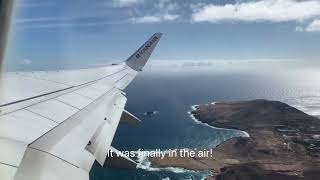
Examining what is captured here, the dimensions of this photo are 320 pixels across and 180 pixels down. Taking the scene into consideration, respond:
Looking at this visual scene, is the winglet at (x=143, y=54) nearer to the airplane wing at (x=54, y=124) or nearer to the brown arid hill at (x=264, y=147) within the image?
the airplane wing at (x=54, y=124)

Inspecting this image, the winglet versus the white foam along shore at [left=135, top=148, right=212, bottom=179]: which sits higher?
the winglet

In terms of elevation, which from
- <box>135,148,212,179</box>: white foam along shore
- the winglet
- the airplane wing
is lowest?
<box>135,148,212,179</box>: white foam along shore

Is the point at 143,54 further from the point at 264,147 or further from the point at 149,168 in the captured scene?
the point at 264,147

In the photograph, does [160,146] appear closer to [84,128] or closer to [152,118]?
[152,118]

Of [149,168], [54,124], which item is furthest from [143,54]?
[149,168]

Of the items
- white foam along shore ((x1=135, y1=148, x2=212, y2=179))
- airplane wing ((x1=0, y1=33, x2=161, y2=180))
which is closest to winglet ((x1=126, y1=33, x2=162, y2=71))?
airplane wing ((x1=0, y1=33, x2=161, y2=180))

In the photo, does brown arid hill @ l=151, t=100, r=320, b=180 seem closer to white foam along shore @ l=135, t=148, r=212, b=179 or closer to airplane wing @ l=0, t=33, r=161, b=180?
white foam along shore @ l=135, t=148, r=212, b=179
